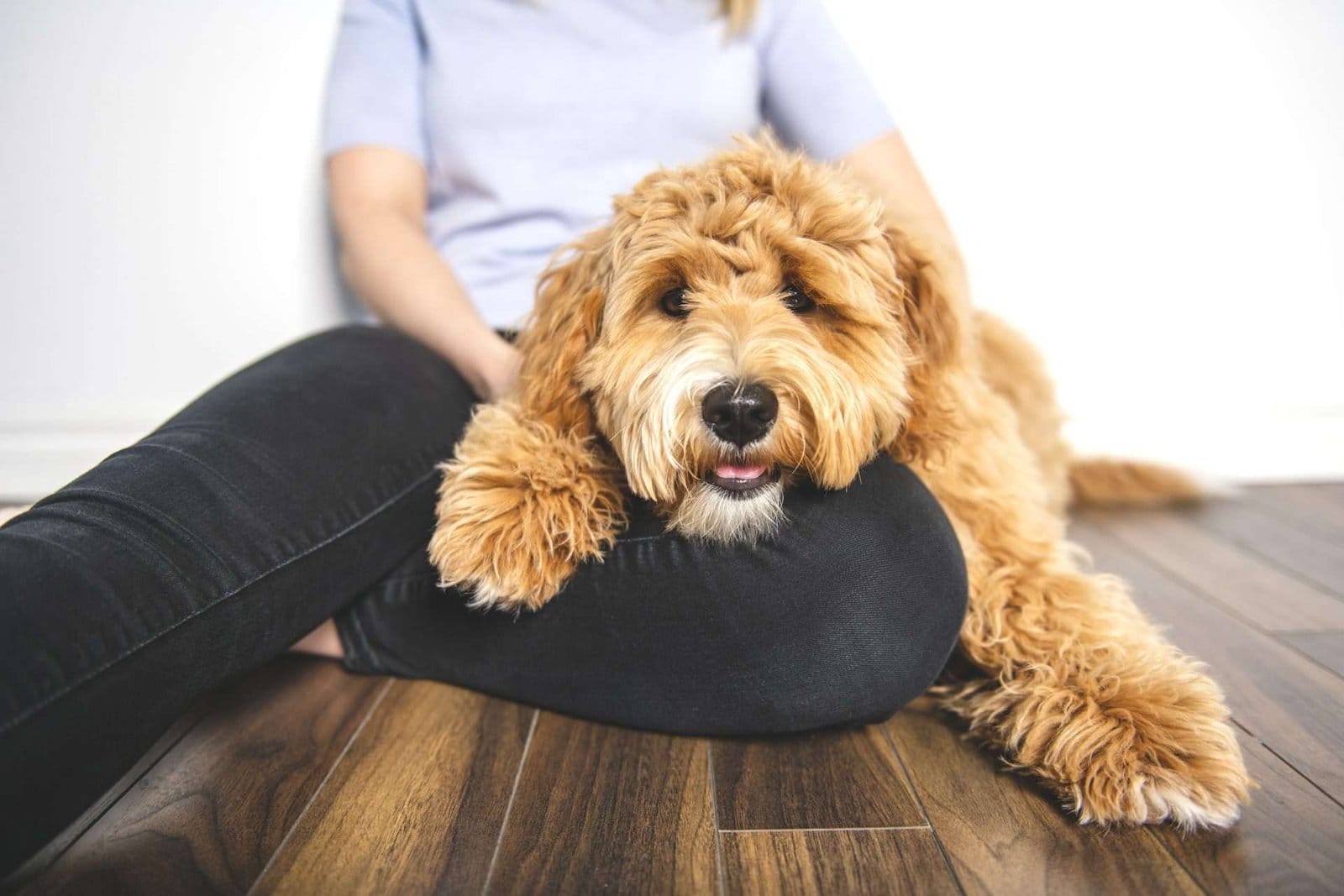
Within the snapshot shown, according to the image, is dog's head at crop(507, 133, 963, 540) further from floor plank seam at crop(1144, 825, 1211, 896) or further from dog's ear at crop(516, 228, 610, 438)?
floor plank seam at crop(1144, 825, 1211, 896)

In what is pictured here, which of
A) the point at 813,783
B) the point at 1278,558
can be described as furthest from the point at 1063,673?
the point at 1278,558

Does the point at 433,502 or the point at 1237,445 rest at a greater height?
the point at 433,502

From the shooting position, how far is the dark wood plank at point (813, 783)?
49.3 inches

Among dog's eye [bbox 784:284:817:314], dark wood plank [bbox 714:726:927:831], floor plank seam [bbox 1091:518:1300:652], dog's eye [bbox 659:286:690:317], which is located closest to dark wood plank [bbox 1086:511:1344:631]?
floor plank seam [bbox 1091:518:1300:652]

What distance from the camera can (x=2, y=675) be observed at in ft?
3.31

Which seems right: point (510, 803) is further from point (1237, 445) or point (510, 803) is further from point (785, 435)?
point (1237, 445)

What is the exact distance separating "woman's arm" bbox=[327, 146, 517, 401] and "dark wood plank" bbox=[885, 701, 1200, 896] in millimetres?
1003

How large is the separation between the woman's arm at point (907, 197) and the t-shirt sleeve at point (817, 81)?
43 millimetres

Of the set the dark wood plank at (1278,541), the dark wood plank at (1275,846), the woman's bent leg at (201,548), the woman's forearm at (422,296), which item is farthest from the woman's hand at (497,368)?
the dark wood plank at (1278,541)

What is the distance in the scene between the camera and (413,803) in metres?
1.31

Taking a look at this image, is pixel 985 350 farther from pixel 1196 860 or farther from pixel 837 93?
pixel 1196 860

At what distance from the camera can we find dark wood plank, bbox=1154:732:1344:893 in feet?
3.62

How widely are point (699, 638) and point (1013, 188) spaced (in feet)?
6.38

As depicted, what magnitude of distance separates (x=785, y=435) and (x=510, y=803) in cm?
67
